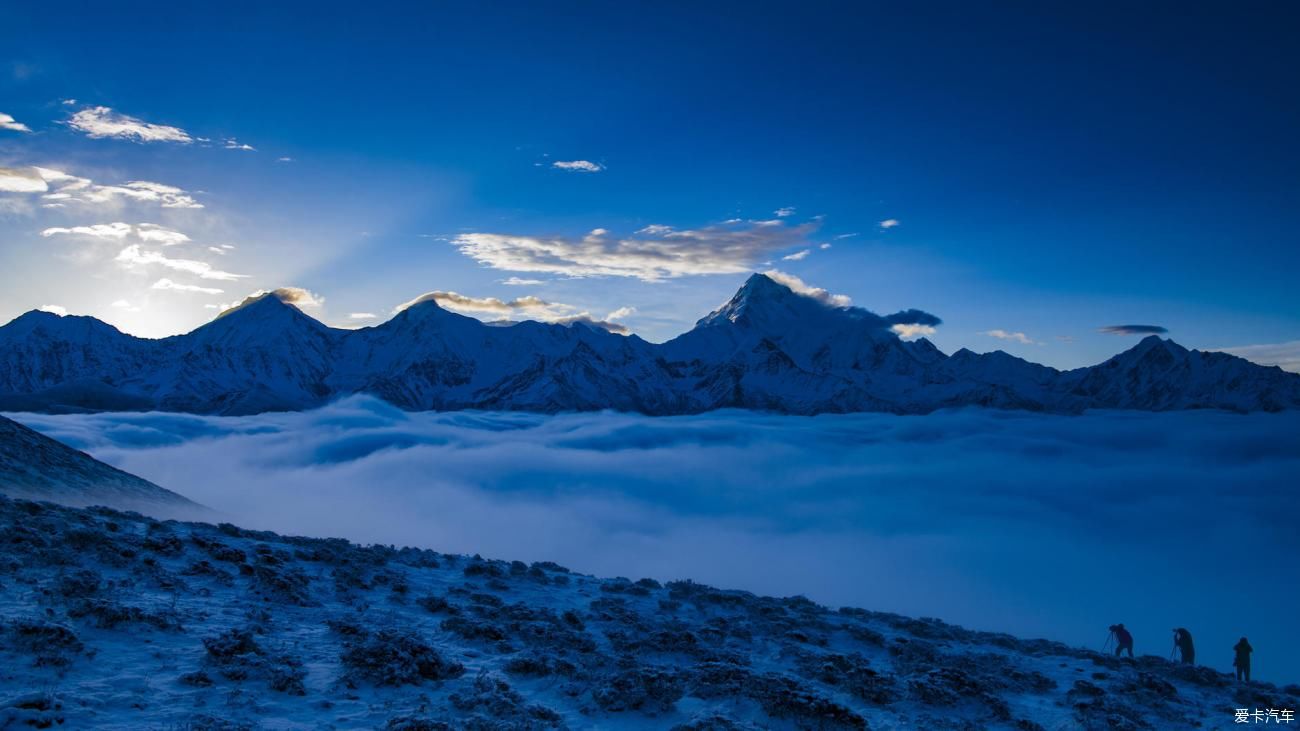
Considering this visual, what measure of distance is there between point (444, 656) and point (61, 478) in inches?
1674

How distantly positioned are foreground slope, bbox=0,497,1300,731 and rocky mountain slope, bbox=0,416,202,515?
64.7ft

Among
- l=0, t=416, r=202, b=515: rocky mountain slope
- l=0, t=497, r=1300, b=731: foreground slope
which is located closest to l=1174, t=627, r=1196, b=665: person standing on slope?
l=0, t=497, r=1300, b=731: foreground slope

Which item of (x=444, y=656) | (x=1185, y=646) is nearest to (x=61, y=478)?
(x=444, y=656)

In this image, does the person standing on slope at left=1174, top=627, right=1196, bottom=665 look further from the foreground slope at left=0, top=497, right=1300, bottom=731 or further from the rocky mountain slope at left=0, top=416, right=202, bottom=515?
the rocky mountain slope at left=0, top=416, right=202, bottom=515

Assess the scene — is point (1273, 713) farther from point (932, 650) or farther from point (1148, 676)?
point (932, 650)

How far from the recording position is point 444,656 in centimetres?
1756

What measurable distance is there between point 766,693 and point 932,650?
33.4 feet

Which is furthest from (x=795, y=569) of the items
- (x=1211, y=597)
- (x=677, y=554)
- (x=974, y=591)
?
(x=1211, y=597)

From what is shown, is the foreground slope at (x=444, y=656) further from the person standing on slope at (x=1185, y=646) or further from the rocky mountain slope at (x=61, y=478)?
the rocky mountain slope at (x=61, y=478)

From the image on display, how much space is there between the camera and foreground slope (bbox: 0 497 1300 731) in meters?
13.5

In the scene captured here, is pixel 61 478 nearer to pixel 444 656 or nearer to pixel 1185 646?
pixel 444 656

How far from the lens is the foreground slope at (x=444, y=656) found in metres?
13.5

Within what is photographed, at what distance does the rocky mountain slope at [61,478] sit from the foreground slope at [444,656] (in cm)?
1971

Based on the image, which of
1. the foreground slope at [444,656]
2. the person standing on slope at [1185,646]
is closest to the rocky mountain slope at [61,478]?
the foreground slope at [444,656]
